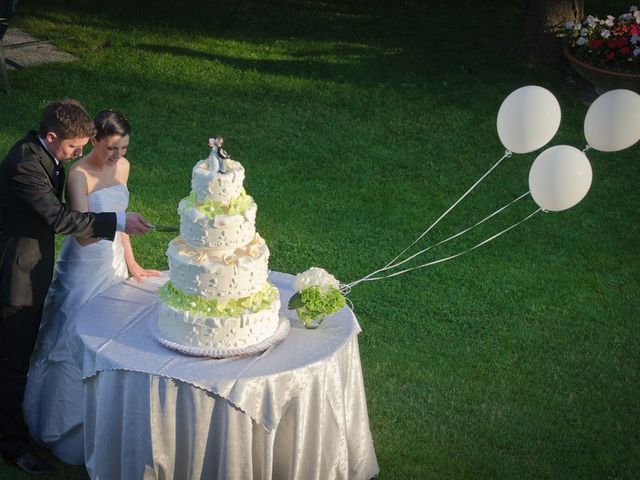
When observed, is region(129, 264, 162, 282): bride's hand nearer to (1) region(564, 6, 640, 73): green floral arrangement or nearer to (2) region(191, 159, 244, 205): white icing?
(2) region(191, 159, 244, 205): white icing

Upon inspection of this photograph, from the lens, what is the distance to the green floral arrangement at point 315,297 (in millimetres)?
5176

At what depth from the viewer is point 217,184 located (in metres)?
4.74

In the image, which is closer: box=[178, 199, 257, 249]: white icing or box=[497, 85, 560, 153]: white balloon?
box=[178, 199, 257, 249]: white icing

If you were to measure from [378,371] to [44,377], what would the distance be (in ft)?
7.70

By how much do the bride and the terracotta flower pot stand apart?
7628 mm

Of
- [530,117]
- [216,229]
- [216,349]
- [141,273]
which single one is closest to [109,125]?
[141,273]

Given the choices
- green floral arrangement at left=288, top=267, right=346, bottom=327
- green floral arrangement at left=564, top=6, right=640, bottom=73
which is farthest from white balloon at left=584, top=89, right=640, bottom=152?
Result: green floral arrangement at left=564, top=6, right=640, bottom=73

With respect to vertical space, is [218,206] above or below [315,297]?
above

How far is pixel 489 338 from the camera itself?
747 cm

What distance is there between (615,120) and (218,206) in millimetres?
2565

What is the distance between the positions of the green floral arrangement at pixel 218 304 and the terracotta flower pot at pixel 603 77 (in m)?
7.86

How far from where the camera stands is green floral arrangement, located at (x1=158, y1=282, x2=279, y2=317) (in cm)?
493

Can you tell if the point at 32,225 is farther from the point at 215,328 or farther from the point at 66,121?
the point at 215,328

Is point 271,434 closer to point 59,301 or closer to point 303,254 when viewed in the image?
point 59,301
